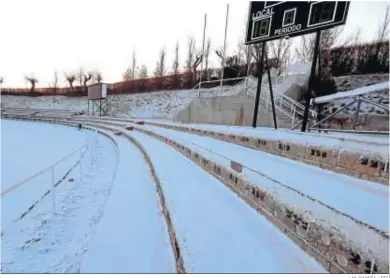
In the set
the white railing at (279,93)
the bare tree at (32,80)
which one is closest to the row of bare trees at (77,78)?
the bare tree at (32,80)

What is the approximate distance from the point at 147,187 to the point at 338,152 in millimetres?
2777

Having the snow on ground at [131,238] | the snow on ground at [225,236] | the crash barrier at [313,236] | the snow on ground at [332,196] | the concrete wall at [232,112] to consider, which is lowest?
the snow on ground at [131,238]

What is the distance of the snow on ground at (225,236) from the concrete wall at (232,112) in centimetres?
744

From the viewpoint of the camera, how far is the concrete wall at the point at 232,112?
33.7 feet

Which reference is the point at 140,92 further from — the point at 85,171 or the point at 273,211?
the point at 273,211

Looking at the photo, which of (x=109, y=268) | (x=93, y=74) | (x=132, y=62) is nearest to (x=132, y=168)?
(x=109, y=268)

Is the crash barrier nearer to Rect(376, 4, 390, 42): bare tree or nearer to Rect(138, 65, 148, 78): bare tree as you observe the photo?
Rect(376, 4, 390, 42): bare tree

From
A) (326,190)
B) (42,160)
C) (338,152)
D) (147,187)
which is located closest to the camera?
(326,190)

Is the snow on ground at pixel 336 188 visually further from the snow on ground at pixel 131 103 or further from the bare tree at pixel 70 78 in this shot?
the bare tree at pixel 70 78

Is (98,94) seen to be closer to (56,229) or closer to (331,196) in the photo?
(56,229)

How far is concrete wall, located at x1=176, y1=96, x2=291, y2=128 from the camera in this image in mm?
10258

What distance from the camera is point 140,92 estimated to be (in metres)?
33.2

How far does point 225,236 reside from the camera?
2.08 metres

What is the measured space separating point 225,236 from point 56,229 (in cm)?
248
